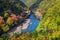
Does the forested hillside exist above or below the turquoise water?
above

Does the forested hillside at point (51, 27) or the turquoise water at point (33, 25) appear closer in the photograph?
the forested hillside at point (51, 27)

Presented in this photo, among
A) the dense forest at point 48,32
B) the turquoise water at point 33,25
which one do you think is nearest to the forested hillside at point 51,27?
the dense forest at point 48,32

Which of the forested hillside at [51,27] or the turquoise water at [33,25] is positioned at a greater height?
the forested hillside at [51,27]

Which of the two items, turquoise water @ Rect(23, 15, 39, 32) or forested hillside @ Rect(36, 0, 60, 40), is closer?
forested hillside @ Rect(36, 0, 60, 40)

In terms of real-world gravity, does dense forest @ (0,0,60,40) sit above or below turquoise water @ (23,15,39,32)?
above

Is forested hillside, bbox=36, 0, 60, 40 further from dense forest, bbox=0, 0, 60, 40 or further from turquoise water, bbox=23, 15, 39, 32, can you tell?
turquoise water, bbox=23, 15, 39, 32

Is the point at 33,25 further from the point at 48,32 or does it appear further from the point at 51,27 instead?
→ the point at 48,32

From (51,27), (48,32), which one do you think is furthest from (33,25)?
(48,32)

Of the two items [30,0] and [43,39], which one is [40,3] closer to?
[30,0]

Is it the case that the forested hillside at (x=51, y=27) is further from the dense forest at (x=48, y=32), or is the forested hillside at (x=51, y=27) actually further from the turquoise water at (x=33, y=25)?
the turquoise water at (x=33, y=25)

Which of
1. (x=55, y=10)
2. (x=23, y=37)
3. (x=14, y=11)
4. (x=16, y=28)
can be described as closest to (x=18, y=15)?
(x=14, y=11)

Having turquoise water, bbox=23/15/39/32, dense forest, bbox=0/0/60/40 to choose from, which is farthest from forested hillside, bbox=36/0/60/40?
turquoise water, bbox=23/15/39/32
